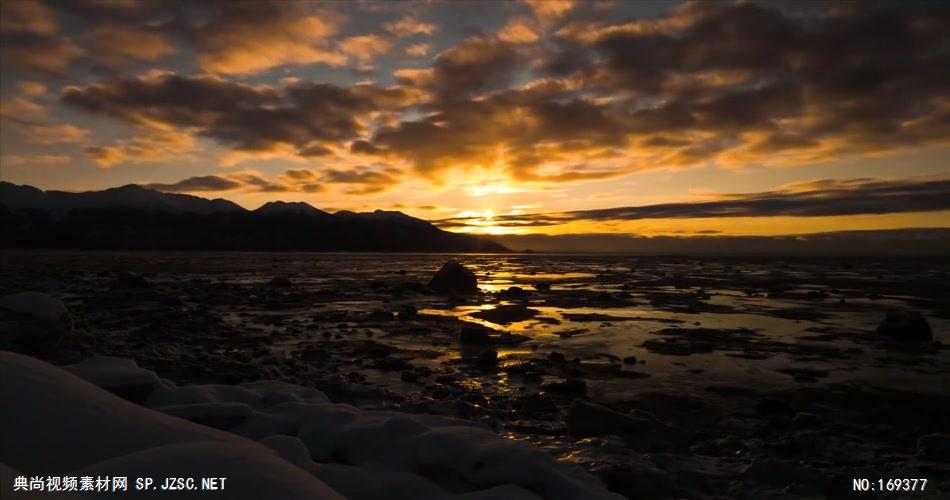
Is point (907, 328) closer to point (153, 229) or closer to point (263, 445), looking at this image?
point (263, 445)

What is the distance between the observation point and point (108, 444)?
3.81 metres

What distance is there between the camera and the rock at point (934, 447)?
21.5ft

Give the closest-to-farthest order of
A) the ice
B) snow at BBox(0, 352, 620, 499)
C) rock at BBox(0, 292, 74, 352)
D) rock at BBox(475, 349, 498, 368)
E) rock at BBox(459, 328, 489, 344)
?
1. the ice
2. snow at BBox(0, 352, 620, 499)
3. rock at BBox(0, 292, 74, 352)
4. rock at BBox(475, 349, 498, 368)
5. rock at BBox(459, 328, 489, 344)

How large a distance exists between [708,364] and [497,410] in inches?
255

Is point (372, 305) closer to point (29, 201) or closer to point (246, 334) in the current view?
point (246, 334)

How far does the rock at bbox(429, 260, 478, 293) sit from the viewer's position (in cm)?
3322

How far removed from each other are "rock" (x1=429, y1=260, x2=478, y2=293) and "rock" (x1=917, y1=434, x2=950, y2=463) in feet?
88.8

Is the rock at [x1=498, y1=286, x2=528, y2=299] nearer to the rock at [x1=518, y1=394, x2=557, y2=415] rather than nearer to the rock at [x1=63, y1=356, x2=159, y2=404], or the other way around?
the rock at [x1=518, y1=394, x2=557, y2=415]

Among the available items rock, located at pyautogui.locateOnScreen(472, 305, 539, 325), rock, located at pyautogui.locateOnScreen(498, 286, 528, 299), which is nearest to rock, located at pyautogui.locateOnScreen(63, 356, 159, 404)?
rock, located at pyautogui.locateOnScreen(472, 305, 539, 325)

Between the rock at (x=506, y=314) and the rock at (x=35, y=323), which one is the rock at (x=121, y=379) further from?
the rock at (x=506, y=314)

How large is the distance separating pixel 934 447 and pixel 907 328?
10.9 metres

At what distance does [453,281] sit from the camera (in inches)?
1310

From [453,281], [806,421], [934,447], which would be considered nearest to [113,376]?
[806,421]

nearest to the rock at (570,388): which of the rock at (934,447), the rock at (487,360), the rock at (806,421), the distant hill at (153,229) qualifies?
the rock at (487,360)
